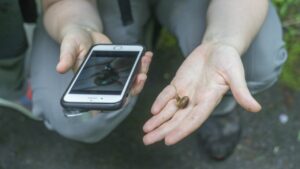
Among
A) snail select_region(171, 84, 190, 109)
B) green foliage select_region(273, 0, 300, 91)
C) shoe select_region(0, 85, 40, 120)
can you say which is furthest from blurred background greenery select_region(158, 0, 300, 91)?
snail select_region(171, 84, 190, 109)

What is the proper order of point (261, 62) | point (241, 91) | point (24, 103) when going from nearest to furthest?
1. point (241, 91)
2. point (261, 62)
3. point (24, 103)

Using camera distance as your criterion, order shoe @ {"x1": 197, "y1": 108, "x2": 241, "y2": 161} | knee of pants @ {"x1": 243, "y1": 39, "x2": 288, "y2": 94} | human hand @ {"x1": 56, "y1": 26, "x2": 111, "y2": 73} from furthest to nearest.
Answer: shoe @ {"x1": 197, "y1": 108, "x2": 241, "y2": 161}, knee of pants @ {"x1": 243, "y1": 39, "x2": 288, "y2": 94}, human hand @ {"x1": 56, "y1": 26, "x2": 111, "y2": 73}

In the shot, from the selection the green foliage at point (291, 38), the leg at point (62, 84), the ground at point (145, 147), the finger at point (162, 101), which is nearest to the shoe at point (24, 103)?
the ground at point (145, 147)

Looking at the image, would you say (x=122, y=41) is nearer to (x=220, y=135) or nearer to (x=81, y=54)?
(x=81, y=54)

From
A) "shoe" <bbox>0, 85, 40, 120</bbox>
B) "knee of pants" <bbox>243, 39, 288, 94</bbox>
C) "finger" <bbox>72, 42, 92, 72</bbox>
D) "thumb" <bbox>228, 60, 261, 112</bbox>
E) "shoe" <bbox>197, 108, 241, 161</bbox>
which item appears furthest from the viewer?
"shoe" <bbox>0, 85, 40, 120</bbox>

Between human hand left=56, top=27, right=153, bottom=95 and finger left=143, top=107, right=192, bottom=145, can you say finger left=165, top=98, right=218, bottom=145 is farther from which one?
human hand left=56, top=27, right=153, bottom=95

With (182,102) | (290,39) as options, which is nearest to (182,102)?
(182,102)

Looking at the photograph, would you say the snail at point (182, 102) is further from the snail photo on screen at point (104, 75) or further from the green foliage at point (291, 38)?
the green foliage at point (291, 38)
